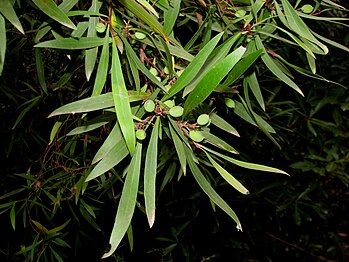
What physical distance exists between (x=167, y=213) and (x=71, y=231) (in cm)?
52

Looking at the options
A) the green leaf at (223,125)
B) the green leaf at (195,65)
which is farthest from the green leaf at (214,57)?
the green leaf at (223,125)

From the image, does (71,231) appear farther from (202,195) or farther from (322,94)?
(322,94)

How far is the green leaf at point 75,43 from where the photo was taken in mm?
578

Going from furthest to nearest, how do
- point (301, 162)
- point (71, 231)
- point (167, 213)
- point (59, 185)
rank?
point (167, 213), point (301, 162), point (71, 231), point (59, 185)

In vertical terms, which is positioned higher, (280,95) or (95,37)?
(95,37)

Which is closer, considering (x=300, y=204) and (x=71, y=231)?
(x=71, y=231)

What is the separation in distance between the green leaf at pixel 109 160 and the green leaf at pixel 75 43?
0.47 feet

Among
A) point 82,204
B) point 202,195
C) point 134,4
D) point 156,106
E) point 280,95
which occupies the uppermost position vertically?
point 134,4

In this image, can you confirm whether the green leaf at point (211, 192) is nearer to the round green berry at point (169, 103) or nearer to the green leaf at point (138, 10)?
the round green berry at point (169, 103)

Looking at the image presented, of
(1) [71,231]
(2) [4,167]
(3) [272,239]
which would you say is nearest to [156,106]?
(1) [71,231]

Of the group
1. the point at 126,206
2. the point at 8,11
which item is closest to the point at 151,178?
the point at 126,206

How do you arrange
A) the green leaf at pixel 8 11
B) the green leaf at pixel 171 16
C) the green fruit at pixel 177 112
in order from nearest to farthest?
the green leaf at pixel 8 11 → the green fruit at pixel 177 112 → the green leaf at pixel 171 16

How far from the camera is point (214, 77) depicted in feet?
1.67

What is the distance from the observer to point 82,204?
126 centimetres
